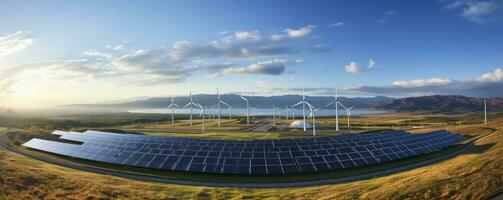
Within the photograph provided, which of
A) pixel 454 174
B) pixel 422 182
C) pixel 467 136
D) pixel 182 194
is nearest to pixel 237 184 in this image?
pixel 182 194

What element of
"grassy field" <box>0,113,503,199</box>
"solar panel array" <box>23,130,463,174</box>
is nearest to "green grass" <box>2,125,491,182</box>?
"solar panel array" <box>23,130,463,174</box>

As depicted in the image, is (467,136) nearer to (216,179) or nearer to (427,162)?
(427,162)

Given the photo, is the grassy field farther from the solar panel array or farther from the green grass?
the solar panel array

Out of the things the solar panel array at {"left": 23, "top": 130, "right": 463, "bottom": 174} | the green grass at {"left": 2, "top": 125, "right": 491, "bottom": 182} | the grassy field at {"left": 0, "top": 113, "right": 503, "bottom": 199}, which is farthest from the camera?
the solar panel array at {"left": 23, "top": 130, "right": 463, "bottom": 174}

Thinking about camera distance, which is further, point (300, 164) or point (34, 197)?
point (300, 164)

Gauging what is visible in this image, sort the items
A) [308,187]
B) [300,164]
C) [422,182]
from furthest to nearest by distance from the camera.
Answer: [300,164] < [308,187] < [422,182]

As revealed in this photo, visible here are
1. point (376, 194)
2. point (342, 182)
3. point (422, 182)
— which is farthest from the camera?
point (342, 182)

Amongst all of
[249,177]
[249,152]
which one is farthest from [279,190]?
[249,152]

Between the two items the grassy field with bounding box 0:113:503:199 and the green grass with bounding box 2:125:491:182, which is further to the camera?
the green grass with bounding box 2:125:491:182
